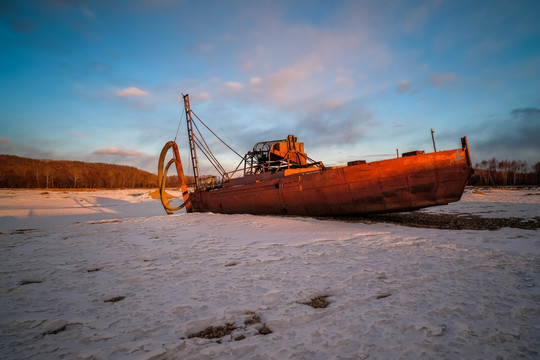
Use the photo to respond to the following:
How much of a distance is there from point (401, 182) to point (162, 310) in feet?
26.0

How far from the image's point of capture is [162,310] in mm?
2695

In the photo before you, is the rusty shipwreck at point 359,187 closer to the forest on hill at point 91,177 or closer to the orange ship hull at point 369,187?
the orange ship hull at point 369,187

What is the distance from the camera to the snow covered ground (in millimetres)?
1938

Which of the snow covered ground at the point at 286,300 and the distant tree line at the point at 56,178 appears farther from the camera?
the distant tree line at the point at 56,178

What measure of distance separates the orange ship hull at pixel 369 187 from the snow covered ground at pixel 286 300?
2.31m

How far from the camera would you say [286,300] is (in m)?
2.81

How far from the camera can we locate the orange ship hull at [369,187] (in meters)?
7.39

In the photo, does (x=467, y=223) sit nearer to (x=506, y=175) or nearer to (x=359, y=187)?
(x=359, y=187)

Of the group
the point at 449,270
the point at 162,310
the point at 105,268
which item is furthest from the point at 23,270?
the point at 449,270

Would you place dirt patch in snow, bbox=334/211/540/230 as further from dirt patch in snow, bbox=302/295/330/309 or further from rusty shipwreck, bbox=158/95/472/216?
dirt patch in snow, bbox=302/295/330/309

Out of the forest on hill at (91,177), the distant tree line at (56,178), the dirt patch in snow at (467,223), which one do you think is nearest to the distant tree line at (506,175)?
the forest on hill at (91,177)

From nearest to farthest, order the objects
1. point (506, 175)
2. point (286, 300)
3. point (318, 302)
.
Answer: point (318, 302) → point (286, 300) → point (506, 175)

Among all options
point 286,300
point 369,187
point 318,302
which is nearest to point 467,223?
point 369,187

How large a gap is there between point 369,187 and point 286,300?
651 centimetres
